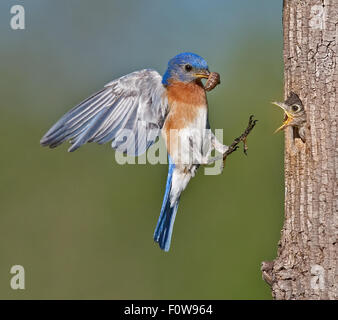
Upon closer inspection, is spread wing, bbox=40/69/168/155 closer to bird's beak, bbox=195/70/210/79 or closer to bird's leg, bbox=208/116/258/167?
bird's beak, bbox=195/70/210/79

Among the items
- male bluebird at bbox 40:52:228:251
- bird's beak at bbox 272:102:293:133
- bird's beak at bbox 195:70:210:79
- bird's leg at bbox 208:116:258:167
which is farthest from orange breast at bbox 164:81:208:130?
bird's beak at bbox 272:102:293:133

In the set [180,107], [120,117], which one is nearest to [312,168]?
[180,107]

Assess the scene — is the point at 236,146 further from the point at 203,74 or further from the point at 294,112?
the point at 294,112

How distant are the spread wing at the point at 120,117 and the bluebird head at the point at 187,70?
0.84ft

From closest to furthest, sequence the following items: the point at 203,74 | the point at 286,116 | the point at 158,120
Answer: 1. the point at 286,116
2. the point at 158,120
3. the point at 203,74

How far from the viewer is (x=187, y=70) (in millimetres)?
5301

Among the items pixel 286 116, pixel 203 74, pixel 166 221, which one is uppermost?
pixel 203 74

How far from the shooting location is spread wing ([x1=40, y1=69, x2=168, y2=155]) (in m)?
4.72

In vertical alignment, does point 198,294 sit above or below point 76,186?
below

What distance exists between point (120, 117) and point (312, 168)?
1551 millimetres

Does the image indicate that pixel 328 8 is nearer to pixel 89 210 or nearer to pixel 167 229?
pixel 167 229

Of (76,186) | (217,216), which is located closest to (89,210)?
(76,186)

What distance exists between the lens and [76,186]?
25.1 ft

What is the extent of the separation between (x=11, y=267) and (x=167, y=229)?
8.87 ft
